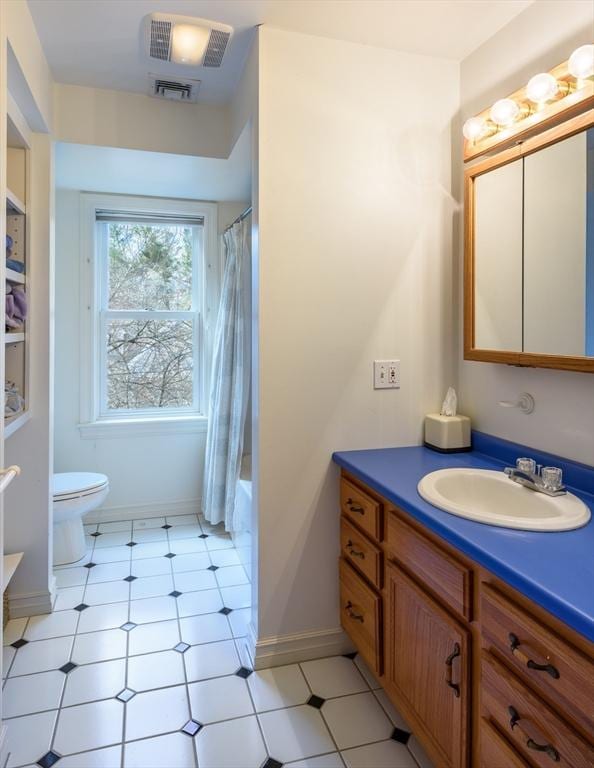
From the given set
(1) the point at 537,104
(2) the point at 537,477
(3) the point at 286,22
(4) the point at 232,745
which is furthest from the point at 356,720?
(3) the point at 286,22

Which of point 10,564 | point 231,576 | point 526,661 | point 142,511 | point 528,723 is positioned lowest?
point 231,576

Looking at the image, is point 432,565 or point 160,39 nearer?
point 432,565

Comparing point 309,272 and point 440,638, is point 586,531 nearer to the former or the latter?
point 440,638

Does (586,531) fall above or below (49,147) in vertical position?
below

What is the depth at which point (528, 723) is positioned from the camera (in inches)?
39.8

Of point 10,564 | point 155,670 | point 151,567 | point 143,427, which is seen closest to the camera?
point 155,670

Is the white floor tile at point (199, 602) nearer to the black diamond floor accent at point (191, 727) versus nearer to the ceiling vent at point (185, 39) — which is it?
the black diamond floor accent at point (191, 727)

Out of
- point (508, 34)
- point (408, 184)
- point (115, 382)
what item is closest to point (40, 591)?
point (115, 382)

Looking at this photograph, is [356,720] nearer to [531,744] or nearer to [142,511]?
[531,744]

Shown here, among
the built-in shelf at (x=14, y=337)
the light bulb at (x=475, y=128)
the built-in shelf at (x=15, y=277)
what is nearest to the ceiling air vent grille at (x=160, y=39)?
the built-in shelf at (x=15, y=277)

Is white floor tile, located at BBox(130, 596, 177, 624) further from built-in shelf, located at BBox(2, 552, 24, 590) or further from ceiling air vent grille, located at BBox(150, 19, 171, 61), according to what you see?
ceiling air vent grille, located at BBox(150, 19, 171, 61)

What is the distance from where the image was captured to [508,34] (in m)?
1.81

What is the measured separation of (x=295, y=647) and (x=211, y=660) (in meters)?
0.33

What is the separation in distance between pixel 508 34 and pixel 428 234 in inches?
28.5
